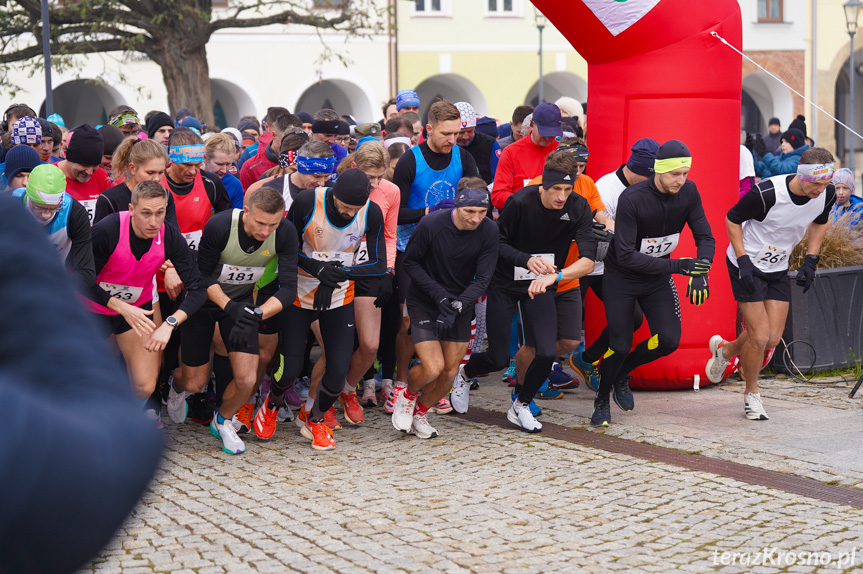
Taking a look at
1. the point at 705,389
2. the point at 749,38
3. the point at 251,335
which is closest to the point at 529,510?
the point at 251,335

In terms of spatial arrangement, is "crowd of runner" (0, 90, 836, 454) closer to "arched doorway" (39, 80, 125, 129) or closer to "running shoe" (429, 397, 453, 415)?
"running shoe" (429, 397, 453, 415)

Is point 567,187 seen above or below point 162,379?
above

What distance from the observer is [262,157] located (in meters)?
9.36

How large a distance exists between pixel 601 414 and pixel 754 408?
1.09m

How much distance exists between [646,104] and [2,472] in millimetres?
7943

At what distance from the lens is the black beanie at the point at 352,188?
22.2 ft

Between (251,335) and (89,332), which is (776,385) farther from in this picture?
(89,332)

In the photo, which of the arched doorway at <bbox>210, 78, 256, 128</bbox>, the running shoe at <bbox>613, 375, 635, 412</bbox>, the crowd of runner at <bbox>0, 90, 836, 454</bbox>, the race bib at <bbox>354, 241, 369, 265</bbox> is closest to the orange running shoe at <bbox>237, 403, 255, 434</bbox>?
the crowd of runner at <bbox>0, 90, 836, 454</bbox>

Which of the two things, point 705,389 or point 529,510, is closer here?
point 529,510

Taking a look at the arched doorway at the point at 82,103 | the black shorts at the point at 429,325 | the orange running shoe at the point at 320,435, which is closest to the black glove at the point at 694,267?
the black shorts at the point at 429,325

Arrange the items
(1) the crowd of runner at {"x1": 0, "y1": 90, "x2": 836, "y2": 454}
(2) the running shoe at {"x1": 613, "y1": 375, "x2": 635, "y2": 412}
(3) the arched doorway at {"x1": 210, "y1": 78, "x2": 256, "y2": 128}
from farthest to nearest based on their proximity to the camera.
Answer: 1. (3) the arched doorway at {"x1": 210, "y1": 78, "x2": 256, "y2": 128}
2. (2) the running shoe at {"x1": 613, "y1": 375, "x2": 635, "y2": 412}
3. (1) the crowd of runner at {"x1": 0, "y1": 90, "x2": 836, "y2": 454}

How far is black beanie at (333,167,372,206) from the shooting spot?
6.76 m

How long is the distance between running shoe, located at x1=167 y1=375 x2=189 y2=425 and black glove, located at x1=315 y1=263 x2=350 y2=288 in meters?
1.45

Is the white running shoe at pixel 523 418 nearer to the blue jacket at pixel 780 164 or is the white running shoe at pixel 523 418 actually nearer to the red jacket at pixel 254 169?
the red jacket at pixel 254 169
